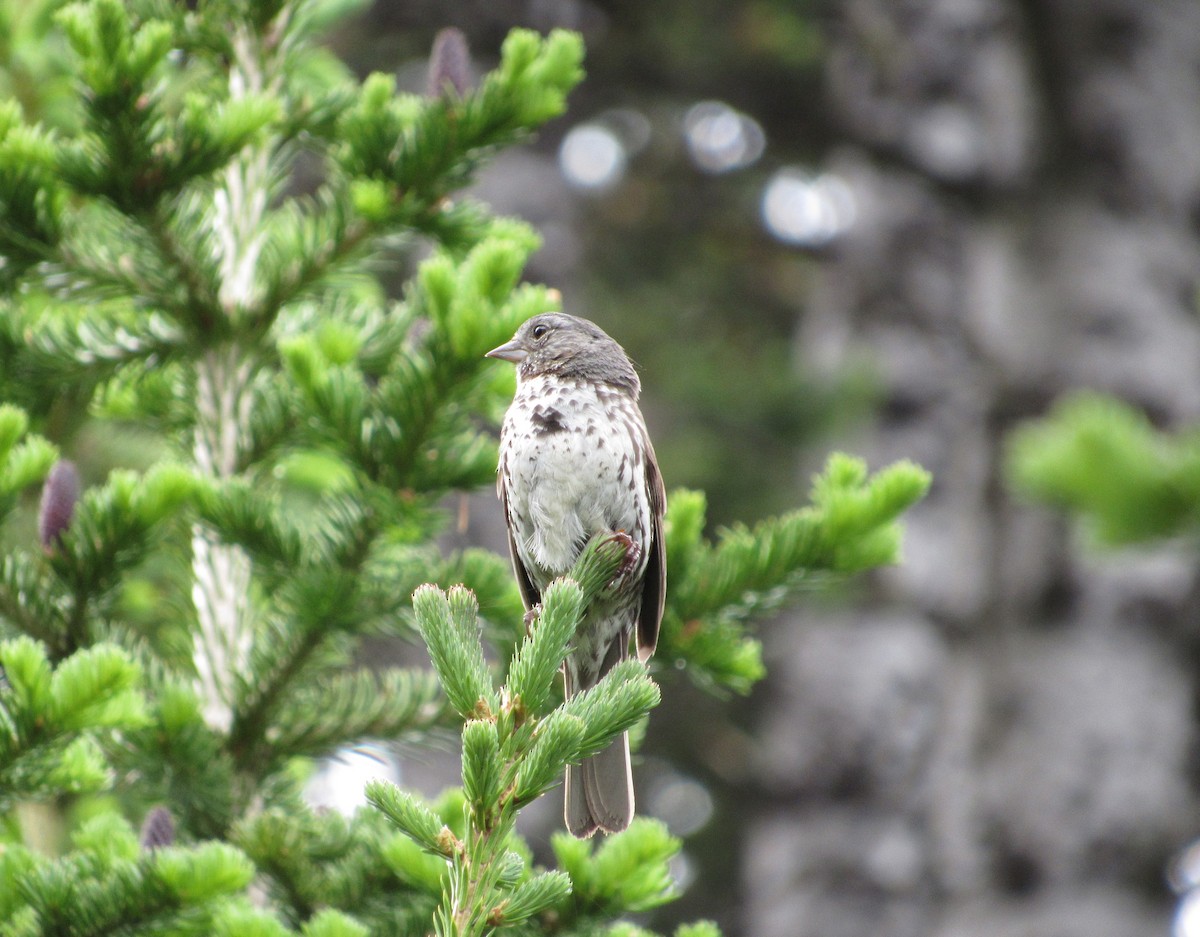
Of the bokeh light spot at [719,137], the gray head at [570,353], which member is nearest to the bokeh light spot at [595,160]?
the bokeh light spot at [719,137]

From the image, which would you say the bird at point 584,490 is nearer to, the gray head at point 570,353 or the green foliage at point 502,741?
the gray head at point 570,353

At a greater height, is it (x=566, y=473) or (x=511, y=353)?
(x=511, y=353)

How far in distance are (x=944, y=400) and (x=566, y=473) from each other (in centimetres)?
416

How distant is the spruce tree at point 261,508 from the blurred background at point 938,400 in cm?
318

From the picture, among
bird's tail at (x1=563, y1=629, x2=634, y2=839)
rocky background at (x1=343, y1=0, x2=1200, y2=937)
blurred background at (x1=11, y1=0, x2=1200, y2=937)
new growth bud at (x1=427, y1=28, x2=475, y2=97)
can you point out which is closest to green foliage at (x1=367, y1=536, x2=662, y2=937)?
bird's tail at (x1=563, y1=629, x2=634, y2=839)

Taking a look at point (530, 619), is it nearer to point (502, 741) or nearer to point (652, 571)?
point (502, 741)

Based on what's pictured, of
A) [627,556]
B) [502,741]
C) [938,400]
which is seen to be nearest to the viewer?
[502,741]

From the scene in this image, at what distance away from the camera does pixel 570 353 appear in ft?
9.95

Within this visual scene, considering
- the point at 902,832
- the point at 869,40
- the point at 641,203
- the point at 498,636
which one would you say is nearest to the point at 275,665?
the point at 498,636

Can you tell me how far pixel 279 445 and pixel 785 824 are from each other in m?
4.16

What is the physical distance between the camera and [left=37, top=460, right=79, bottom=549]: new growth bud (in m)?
2.14

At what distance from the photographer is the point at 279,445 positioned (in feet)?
8.57

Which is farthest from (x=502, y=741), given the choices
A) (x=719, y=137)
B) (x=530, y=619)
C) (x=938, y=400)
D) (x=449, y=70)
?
(x=719, y=137)

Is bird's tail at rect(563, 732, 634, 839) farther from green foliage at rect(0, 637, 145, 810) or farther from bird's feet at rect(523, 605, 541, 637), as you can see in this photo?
green foliage at rect(0, 637, 145, 810)
